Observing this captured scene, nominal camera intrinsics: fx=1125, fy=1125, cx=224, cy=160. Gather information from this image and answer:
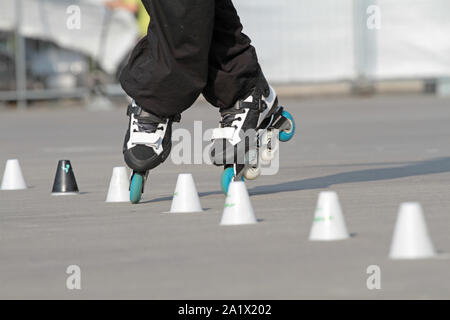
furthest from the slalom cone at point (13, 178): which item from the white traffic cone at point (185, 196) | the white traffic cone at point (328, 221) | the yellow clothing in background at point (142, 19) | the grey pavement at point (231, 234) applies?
the yellow clothing in background at point (142, 19)

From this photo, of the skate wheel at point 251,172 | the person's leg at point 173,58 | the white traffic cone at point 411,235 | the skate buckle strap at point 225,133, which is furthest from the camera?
the skate wheel at point 251,172

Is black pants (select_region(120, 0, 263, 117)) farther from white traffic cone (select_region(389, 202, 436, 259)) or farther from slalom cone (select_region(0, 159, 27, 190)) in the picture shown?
white traffic cone (select_region(389, 202, 436, 259))

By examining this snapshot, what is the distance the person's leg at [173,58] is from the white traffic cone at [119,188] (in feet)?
1.43

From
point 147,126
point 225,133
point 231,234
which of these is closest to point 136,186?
point 147,126

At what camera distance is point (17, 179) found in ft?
24.8

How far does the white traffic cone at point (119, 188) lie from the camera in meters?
6.40

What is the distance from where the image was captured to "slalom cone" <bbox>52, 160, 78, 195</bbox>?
6.98m

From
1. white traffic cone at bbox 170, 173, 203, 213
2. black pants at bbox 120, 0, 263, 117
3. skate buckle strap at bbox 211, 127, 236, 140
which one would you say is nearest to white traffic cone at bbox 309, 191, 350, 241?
white traffic cone at bbox 170, 173, 203, 213

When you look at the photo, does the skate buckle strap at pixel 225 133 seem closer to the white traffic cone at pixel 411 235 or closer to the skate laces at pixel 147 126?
the skate laces at pixel 147 126

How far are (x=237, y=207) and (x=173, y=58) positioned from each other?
1246 millimetres

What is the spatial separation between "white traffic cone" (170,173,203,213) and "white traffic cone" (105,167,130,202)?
2.41ft

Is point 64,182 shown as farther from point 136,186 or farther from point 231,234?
point 231,234
